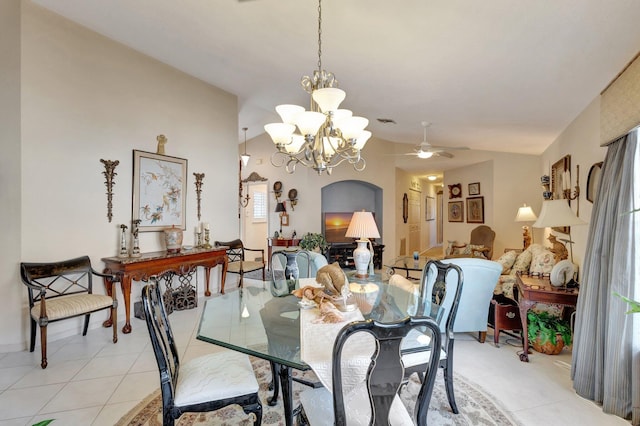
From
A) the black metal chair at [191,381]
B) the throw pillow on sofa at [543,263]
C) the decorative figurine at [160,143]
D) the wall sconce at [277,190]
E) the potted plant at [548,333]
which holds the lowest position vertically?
the potted plant at [548,333]

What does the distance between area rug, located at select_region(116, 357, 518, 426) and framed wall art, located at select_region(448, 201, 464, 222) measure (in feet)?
20.8

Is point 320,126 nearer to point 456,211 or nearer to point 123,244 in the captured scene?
point 123,244

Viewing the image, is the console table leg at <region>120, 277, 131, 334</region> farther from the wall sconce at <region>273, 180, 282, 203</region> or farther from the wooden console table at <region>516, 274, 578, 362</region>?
the wall sconce at <region>273, 180, 282, 203</region>

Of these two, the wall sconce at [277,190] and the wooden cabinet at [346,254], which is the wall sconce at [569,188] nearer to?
the wooden cabinet at [346,254]

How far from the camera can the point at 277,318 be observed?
6.61 ft

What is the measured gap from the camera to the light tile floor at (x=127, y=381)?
204 cm

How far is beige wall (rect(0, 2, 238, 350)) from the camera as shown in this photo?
304 centimetres

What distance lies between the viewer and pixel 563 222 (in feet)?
9.34

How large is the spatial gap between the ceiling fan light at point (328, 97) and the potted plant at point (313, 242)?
4.80 meters

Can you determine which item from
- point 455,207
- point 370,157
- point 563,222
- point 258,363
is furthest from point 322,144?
point 455,207

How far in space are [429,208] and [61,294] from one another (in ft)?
38.0

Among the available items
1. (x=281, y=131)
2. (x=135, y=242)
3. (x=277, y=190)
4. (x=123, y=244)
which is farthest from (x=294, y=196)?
(x=281, y=131)

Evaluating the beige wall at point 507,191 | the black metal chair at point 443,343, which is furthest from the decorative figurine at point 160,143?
the beige wall at point 507,191

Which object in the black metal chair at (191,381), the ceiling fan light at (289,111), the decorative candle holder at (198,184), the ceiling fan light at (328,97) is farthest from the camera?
the decorative candle holder at (198,184)
